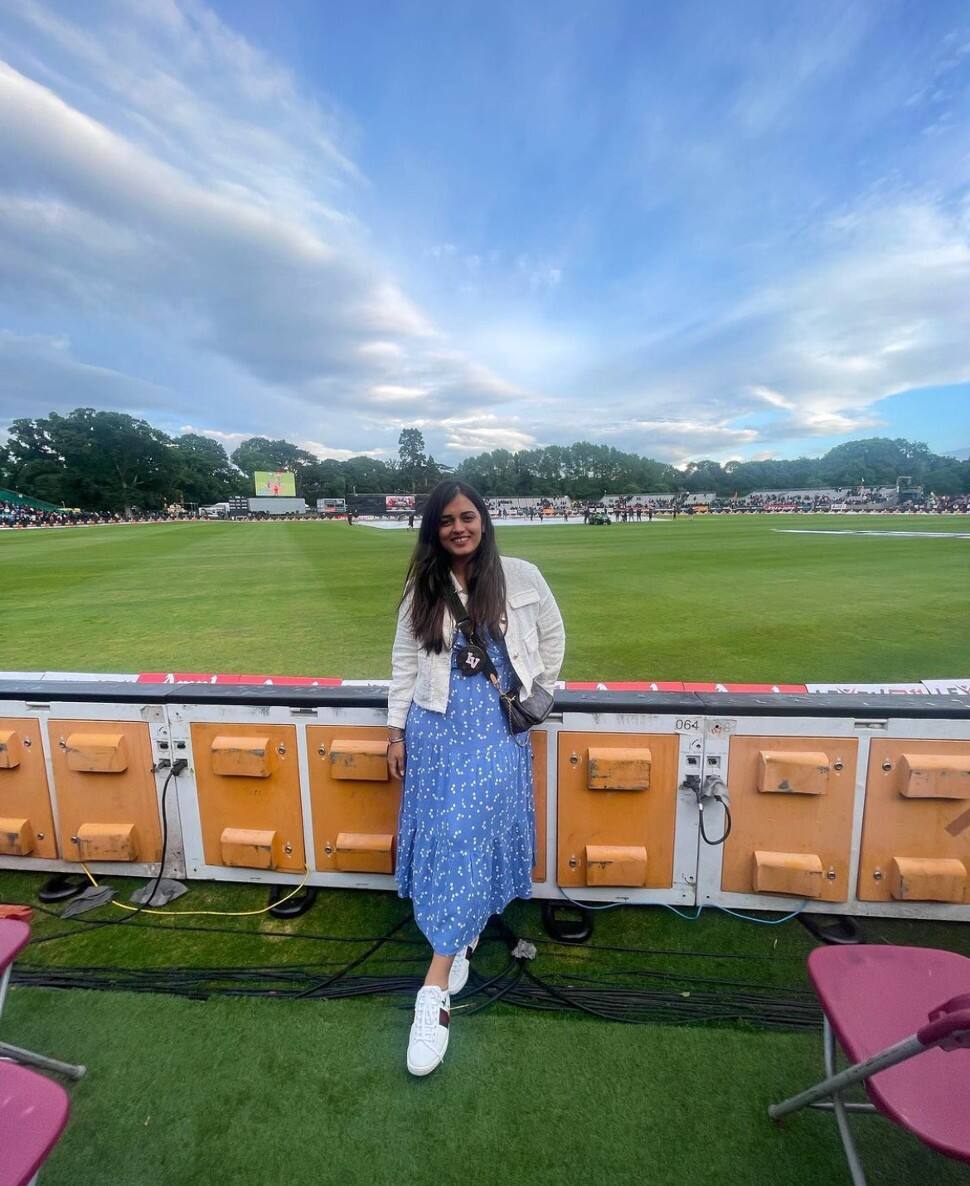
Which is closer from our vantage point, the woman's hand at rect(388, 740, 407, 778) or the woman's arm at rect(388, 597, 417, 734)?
the woman's arm at rect(388, 597, 417, 734)

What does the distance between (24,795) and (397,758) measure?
2176 mm

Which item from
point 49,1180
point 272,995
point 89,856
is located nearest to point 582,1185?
point 272,995

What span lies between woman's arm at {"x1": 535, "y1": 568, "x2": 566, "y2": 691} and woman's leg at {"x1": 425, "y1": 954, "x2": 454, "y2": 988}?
1109 mm

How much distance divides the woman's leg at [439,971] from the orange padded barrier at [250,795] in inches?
41.6

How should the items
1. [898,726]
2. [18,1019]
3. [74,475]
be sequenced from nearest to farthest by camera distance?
[18,1019], [898,726], [74,475]

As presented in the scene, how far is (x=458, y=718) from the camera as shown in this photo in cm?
219

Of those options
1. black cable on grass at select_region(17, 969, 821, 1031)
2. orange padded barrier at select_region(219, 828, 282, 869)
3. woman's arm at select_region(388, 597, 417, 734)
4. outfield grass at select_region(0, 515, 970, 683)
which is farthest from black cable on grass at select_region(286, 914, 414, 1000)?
outfield grass at select_region(0, 515, 970, 683)

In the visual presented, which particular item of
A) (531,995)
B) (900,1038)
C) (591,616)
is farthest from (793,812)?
(591,616)

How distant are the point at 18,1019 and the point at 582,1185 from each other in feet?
7.13

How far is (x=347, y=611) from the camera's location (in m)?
10.6

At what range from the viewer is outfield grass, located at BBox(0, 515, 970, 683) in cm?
716

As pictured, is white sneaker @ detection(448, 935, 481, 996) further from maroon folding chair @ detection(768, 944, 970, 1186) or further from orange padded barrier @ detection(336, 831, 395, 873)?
maroon folding chair @ detection(768, 944, 970, 1186)

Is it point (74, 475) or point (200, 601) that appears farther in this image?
point (74, 475)

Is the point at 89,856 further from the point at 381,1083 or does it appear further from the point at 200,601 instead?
the point at 200,601
